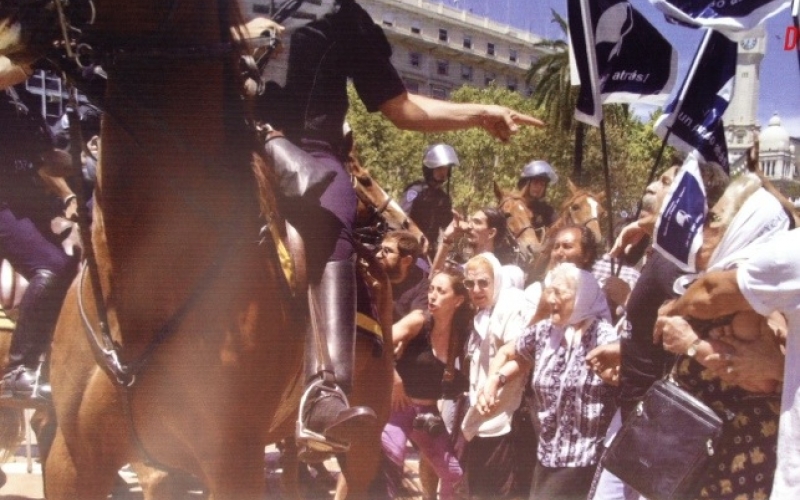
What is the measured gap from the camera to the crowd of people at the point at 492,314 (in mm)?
3398

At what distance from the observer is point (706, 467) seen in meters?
3.50

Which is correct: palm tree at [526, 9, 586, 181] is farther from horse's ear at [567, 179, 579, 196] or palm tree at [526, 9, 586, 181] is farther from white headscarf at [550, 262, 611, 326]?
white headscarf at [550, 262, 611, 326]

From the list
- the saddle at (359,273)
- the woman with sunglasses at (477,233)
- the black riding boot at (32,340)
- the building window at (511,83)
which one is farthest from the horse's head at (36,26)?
the building window at (511,83)

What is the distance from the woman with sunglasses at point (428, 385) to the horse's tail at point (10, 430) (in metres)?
2.42

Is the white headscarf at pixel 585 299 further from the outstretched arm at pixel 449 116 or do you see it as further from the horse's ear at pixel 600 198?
the horse's ear at pixel 600 198

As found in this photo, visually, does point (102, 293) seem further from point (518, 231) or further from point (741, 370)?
point (518, 231)

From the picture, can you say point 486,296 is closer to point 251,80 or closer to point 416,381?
point 416,381

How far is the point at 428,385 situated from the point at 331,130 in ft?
7.48

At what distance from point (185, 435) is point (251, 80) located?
4.37 feet

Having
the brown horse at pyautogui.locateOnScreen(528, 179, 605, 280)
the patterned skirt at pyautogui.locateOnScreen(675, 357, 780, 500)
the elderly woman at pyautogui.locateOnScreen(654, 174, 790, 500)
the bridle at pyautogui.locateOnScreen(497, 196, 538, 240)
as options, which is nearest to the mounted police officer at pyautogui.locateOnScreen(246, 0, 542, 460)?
the elderly woman at pyautogui.locateOnScreen(654, 174, 790, 500)

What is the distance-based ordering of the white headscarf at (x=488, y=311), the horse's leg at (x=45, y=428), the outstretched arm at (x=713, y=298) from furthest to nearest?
the white headscarf at (x=488, y=311) → the horse's leg at (x=45, y=428) → the outstretched arm at (x=713, y=298)

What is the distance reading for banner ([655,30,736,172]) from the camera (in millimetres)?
4426

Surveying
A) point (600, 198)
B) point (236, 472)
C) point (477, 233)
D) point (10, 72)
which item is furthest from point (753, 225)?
point (600, 198)

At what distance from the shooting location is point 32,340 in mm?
4754
